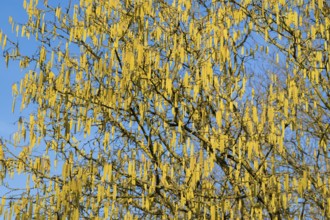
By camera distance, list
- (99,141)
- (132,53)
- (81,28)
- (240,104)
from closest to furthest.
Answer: (132,53) → (99,141) → (81,28) → (240,104)

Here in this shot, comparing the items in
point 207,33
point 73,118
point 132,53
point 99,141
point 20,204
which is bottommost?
point 20,204

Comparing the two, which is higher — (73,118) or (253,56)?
(253,56)

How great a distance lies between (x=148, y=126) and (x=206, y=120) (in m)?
0.63

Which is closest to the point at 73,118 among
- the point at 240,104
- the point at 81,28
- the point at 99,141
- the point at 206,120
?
the point at 99,141

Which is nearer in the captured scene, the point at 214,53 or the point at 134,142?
the point at 214,53

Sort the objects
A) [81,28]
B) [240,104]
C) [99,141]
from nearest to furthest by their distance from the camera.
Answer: [99,141], [81,28], [240,104]

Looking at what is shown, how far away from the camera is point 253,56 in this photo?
207 inches

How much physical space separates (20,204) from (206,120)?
199 centimetres

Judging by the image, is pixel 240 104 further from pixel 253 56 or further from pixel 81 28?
pixel 81 28

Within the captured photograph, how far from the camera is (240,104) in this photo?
5.89 metres

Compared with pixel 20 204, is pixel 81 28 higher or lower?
higher

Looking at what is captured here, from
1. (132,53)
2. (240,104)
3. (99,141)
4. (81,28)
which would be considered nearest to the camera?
(132,53)

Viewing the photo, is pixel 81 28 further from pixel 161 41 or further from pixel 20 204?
pixel 20 204

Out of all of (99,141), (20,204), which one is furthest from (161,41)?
(20,204)
